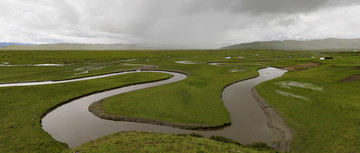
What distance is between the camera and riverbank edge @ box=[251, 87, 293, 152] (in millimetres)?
18562

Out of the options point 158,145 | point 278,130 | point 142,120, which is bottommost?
point 278,130

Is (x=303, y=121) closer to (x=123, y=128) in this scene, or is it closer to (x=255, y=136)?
(x=255, y=136)

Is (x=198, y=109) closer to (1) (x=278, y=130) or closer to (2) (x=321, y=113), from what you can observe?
(1) (x=278, y=130)

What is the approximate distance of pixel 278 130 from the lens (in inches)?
864

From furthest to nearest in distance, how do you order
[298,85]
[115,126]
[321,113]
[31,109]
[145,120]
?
[298,85]
[31,109]
[321,113]
[145,120]
[115,126]

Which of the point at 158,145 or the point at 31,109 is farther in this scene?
the point at 31,109

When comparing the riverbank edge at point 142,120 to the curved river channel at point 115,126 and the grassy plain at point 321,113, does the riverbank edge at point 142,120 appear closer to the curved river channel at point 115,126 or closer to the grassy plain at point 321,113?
the curved river channel at point 115,126

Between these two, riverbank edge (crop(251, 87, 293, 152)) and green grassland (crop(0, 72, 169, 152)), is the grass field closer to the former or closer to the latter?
green grassland (crop(0, 72, 169, 152))

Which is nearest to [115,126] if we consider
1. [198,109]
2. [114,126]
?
[114,126]

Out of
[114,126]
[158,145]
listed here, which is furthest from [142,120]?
[158,145]

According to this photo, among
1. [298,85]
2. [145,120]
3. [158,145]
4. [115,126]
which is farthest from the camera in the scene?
[298,85]

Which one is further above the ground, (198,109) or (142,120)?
(198,109)

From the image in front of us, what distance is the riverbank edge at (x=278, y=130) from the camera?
731 inches

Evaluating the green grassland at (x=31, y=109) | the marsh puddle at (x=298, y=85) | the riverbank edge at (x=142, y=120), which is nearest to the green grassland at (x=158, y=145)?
the riverbank edge at (x=142, y=120)
